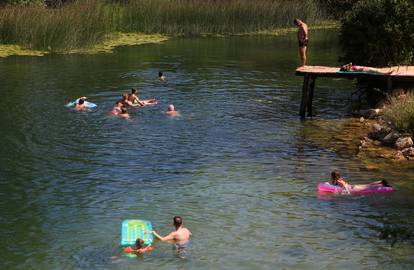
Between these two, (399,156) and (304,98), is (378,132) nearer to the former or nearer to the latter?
(399,156)

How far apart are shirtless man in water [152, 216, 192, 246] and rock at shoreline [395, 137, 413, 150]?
418 inches

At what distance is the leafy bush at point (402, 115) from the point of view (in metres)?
25.0

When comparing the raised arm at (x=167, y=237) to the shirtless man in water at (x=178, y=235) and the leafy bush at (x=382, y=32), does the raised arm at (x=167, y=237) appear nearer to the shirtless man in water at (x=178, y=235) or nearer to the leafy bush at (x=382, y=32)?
the shirtless man in water at (x=178, y=235)

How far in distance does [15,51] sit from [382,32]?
956 inches

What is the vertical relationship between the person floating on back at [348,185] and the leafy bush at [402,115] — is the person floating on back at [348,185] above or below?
below

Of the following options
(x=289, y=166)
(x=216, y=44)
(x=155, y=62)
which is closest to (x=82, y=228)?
(x=289, y=166)

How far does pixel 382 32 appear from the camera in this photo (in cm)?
3144

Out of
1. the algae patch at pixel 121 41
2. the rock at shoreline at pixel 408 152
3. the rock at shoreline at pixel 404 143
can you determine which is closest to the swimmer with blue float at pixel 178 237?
the rock at shoreline at pixel 408 152

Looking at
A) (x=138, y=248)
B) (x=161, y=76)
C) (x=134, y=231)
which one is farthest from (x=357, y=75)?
(x=138, y=248)

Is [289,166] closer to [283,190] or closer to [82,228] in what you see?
[283,190]

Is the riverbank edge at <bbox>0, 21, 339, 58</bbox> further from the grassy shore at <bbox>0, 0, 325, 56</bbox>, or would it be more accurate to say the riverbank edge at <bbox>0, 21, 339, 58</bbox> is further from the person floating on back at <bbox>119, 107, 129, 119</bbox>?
the person floating on back at <bbox>119, 107, 129, 119</bbox>

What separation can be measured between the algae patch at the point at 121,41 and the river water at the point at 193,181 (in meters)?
11.0

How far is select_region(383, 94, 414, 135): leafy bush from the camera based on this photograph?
25.0m

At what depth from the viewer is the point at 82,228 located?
17.2 m
